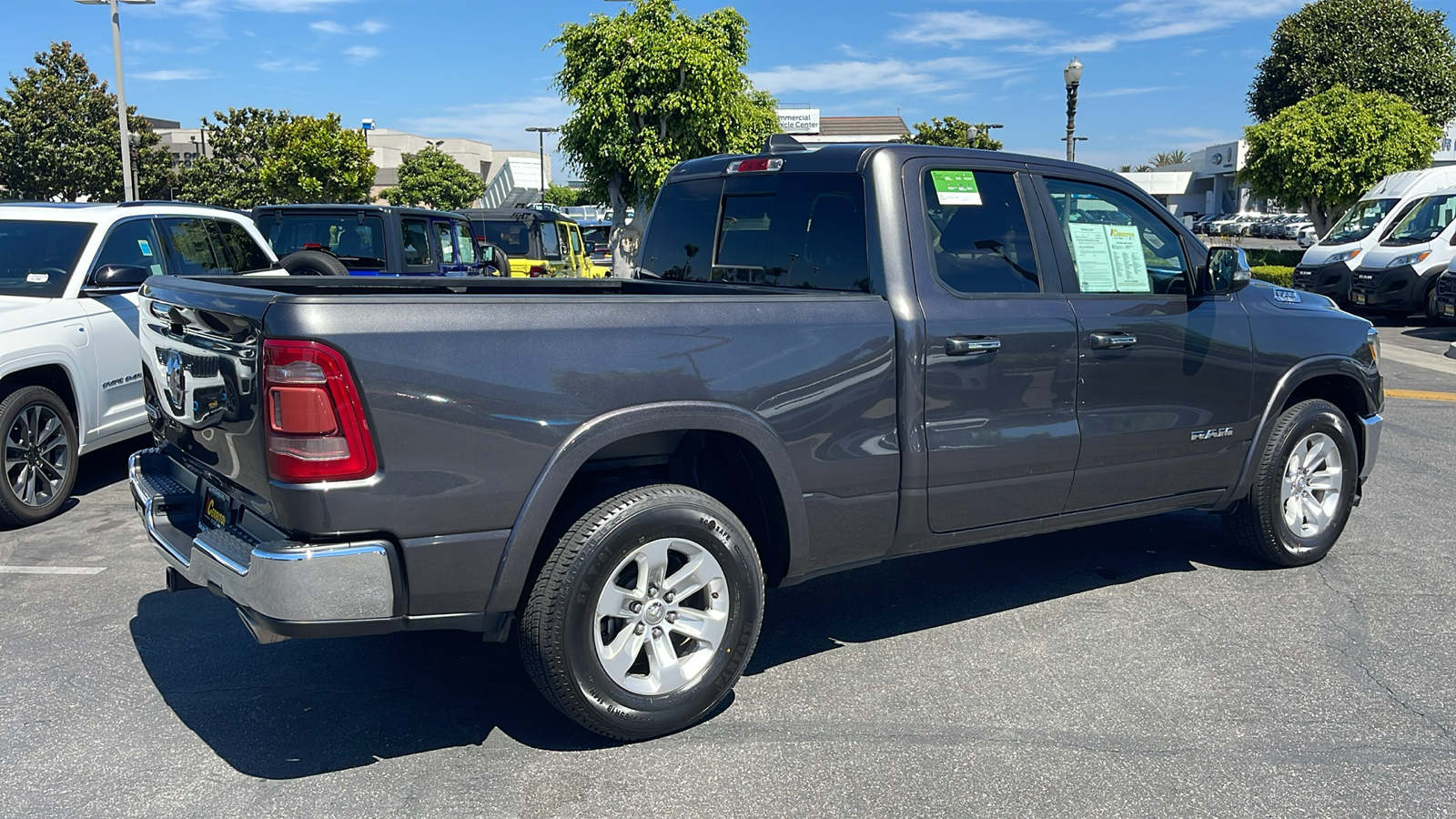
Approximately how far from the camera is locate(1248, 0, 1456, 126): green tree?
41.6 meters

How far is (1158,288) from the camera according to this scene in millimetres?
4973

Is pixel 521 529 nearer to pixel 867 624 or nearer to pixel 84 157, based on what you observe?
pixel 867 624

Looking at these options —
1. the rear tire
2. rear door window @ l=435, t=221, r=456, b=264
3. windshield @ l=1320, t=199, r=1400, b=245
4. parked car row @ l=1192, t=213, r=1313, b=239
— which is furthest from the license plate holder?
parked car row @ l=1192, t=213, r=1313, b=239

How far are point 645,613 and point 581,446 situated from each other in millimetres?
627

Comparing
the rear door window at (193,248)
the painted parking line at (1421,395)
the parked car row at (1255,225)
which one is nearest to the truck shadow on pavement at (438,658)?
the rear door window at (193,248)

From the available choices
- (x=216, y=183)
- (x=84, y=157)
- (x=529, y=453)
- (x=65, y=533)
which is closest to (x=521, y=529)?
(x=529, y=453)

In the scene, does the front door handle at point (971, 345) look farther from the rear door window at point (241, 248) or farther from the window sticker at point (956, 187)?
the rear door window at point (241, 248)

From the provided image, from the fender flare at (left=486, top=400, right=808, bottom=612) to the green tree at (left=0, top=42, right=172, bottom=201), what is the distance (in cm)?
4117

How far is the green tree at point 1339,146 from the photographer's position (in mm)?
27766

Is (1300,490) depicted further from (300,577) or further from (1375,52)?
(1375,52)

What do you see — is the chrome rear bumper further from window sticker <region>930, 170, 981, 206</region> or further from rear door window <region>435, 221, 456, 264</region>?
rear door window <region>435, 221, 456, 264</region>

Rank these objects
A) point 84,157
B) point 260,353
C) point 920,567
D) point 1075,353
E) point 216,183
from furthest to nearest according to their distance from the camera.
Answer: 1. point 216,183
2. point 84,157
3. point 920,567
4. point 1075,353
5. point 260,353

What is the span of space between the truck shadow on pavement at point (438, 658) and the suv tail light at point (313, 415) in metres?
1.07

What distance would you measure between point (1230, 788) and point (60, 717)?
12.6 feet
